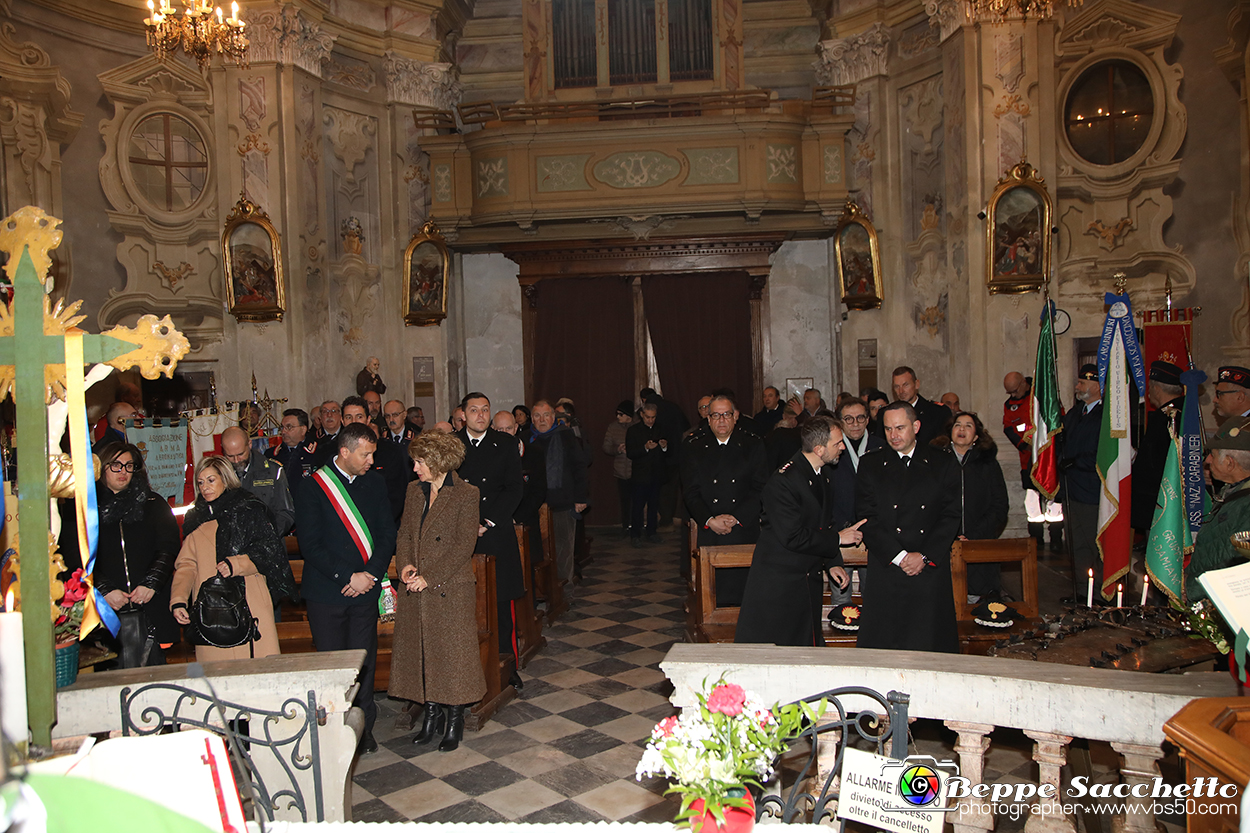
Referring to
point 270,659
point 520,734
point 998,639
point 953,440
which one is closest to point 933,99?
point 953,440

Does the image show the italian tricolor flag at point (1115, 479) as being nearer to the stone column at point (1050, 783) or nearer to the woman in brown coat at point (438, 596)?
the stone column at point (1050, 783)

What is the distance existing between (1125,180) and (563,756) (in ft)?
29.3

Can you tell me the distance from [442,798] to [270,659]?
1.22m

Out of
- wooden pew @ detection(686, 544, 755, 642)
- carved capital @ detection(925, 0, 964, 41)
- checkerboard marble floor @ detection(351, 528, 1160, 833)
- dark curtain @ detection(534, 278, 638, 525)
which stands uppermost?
carved capital @ detection(925, 0, 964, 41)

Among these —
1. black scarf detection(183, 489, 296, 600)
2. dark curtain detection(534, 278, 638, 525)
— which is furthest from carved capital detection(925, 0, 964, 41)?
black scarf detection(183, 489, 296, 600)

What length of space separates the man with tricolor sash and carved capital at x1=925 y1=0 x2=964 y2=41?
8595 mm

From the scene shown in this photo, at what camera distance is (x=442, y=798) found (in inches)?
154

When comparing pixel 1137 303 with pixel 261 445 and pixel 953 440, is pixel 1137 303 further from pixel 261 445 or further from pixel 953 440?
pixel 261 445

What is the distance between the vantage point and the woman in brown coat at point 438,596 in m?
4.43

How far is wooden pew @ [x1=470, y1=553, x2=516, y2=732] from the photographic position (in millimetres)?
4871

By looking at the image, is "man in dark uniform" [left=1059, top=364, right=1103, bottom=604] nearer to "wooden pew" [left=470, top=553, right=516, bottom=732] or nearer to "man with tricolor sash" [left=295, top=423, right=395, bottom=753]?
"wooden pew" [left=470, top=553, right=516, bottom=732]

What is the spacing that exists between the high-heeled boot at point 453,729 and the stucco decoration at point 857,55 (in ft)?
31.9

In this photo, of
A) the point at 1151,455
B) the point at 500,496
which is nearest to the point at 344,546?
the point at 500,496

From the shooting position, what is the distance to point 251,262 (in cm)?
1028
